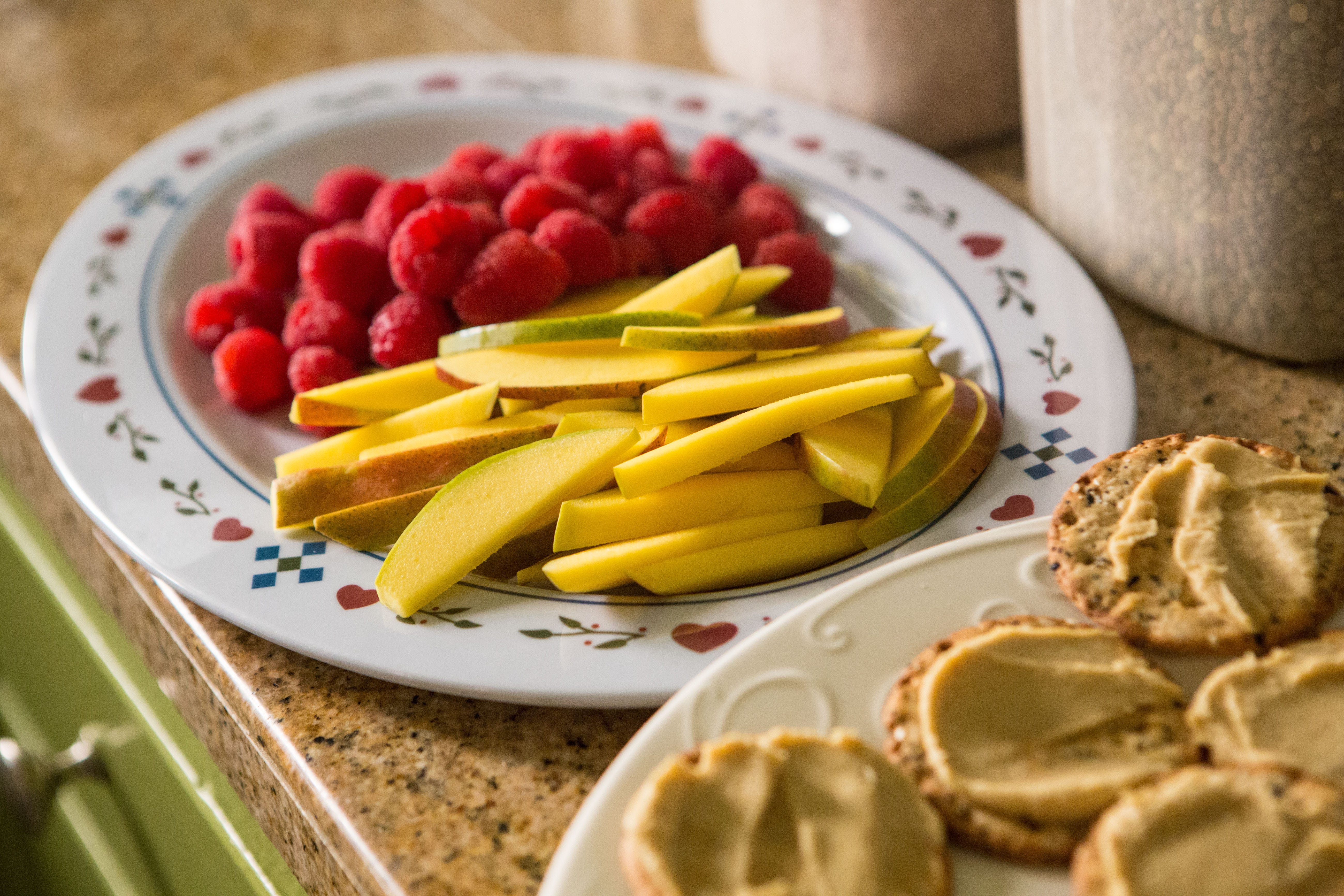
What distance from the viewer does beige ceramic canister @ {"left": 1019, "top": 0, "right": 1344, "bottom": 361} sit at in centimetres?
75

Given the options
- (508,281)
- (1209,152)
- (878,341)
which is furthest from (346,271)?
(1209,152)

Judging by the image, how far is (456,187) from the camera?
1.11 m

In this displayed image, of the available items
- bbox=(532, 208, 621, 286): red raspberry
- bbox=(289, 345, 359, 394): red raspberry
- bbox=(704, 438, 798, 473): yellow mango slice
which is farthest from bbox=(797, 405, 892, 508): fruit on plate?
bbox=(289, 345, 359, 394): red raspberry

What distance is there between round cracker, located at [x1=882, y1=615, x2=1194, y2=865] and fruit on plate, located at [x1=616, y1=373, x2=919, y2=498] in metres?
0.25

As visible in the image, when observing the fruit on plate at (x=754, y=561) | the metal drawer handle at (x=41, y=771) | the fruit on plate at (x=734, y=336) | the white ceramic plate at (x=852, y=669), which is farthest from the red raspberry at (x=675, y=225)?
the metal drawer handle at (x=41, y=771)

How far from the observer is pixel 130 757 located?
1.09 meters

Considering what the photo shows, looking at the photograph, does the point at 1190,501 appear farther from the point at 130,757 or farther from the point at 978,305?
the point at 130,757

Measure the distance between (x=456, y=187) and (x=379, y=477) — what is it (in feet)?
1.29

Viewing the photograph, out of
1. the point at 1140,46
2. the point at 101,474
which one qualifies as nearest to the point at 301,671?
the point at 101,474

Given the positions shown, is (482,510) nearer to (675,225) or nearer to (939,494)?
(939,494)

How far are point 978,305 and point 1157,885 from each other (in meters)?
0.62

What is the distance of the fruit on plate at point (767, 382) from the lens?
81 centimetres

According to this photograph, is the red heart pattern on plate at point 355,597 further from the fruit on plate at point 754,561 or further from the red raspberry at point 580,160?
the red raspberry at point 580,160

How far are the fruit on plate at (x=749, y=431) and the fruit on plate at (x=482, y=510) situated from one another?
3cm
